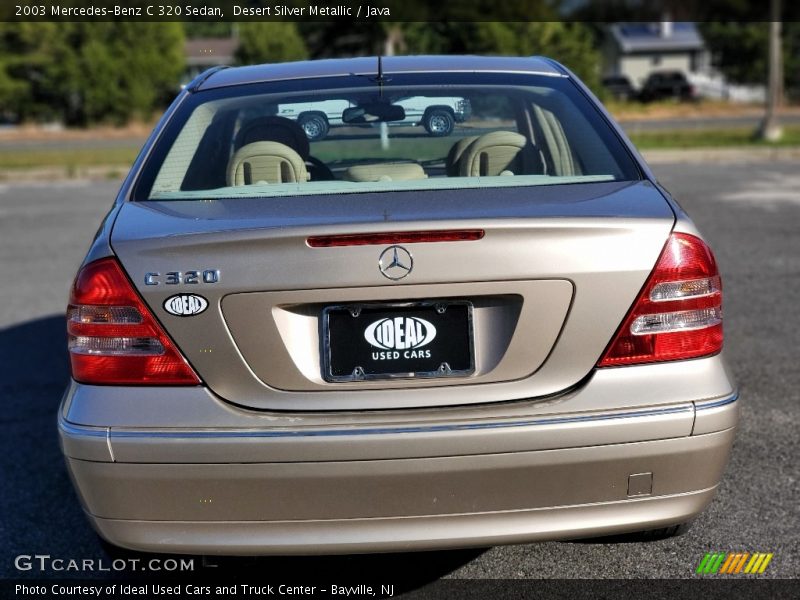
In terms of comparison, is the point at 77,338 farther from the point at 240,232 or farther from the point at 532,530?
the point at 532,530

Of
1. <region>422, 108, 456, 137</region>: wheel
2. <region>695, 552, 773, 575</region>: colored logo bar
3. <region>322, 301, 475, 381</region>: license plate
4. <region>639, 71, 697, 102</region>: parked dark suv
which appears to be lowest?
<region>639, 71, 697, 102</region>: parked dark suv

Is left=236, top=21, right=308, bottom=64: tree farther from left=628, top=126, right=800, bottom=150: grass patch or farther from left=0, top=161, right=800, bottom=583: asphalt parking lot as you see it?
left=0, top=161, right=800, bottom=583: asphalt parking lot

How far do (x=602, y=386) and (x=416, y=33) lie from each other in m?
42.9

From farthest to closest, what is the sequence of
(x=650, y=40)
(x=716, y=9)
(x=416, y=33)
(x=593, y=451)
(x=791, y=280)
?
(x=716, y=9) → (x=650, y=40) → (x=416, y=33) → (x=791, y=280) → (x=593, y=451)

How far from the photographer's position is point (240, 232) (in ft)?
8.08

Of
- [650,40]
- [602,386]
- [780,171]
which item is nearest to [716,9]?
[650,40]

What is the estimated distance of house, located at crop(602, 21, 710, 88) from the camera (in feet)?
215

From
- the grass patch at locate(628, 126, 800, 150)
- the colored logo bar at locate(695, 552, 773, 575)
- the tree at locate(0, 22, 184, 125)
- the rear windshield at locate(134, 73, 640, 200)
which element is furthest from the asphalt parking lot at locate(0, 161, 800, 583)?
the tree at locate(0, 22, 184, 125)

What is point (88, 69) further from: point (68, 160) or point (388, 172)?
point (388, 172)

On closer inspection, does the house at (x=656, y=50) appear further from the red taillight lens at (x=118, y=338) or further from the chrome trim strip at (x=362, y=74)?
the red taillight lens at (x=118, y=338)

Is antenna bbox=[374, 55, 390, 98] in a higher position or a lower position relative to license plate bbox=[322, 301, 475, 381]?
higher

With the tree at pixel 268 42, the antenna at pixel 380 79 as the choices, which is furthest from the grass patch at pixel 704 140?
the tree at pixel 268 42

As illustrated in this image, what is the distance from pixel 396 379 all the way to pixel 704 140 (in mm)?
19488

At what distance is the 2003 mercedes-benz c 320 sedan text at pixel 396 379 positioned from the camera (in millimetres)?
2418
